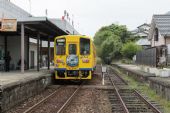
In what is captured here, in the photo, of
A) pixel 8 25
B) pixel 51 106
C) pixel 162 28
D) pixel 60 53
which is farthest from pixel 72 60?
pixel 162 28

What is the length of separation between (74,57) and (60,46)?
1.12 m

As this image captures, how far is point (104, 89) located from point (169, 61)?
7.98 m

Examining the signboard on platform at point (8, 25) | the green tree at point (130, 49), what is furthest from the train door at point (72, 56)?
the green tree at point (130, 49)

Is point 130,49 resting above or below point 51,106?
above

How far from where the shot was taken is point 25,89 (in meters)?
15.0

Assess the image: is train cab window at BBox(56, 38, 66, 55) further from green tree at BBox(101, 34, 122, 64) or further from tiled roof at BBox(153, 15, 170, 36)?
green tree at BBox(101, 34, 122, 64)

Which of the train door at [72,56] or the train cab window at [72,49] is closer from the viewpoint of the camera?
the train door at [72,56]

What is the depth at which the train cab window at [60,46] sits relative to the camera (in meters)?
21.8

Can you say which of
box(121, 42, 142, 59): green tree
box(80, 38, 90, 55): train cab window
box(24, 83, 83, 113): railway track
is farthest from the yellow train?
box(121, 42, 142, 59): green tree

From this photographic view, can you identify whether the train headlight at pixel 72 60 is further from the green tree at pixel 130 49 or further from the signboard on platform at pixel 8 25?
the green tree at pixel 130 49

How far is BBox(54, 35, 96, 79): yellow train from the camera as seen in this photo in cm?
2142

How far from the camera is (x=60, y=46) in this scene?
71.9 feet

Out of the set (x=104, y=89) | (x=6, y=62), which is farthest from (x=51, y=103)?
(x=6, y=62)

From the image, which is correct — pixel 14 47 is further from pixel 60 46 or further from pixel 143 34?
pixel 143 34
